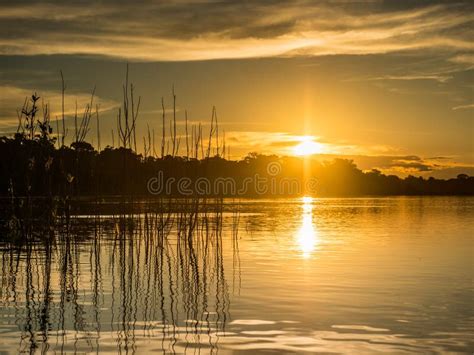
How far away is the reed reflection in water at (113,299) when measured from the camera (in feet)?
27.7

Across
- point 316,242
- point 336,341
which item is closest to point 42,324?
point 336,341

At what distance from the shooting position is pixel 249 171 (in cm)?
9450

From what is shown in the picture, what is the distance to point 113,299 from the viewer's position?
446 inches

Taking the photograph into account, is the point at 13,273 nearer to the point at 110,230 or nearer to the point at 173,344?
the point at 173,344

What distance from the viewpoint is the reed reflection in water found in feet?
27.7

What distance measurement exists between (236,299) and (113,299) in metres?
2.02

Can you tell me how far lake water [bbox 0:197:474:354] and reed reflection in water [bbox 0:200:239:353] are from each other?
20mm

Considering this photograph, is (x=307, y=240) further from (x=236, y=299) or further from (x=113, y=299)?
(x=113, y=299)

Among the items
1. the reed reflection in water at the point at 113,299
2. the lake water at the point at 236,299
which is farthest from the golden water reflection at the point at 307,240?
the reed reflection in water at the point at 113,299

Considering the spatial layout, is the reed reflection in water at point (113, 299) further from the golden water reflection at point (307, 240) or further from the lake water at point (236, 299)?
the golden water reflection at point (307, 240)

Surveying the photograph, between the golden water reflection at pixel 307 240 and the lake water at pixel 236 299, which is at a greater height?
the golden water reflection at pixel 307 240

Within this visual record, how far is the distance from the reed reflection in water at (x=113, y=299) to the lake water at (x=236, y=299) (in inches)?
0.8

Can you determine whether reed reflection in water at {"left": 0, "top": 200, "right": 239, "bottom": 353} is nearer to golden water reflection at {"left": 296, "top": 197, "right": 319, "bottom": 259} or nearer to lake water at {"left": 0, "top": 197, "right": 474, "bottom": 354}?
lake water at {"left": 0, "top": 197, "right": 474, "bottom": 354}

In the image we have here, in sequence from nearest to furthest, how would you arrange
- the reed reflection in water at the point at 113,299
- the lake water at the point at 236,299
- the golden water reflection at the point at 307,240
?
the lake water at the point at 236,299
the reed reflection in water at the point at 113,299
the golden water reflection at the point at 307,240
